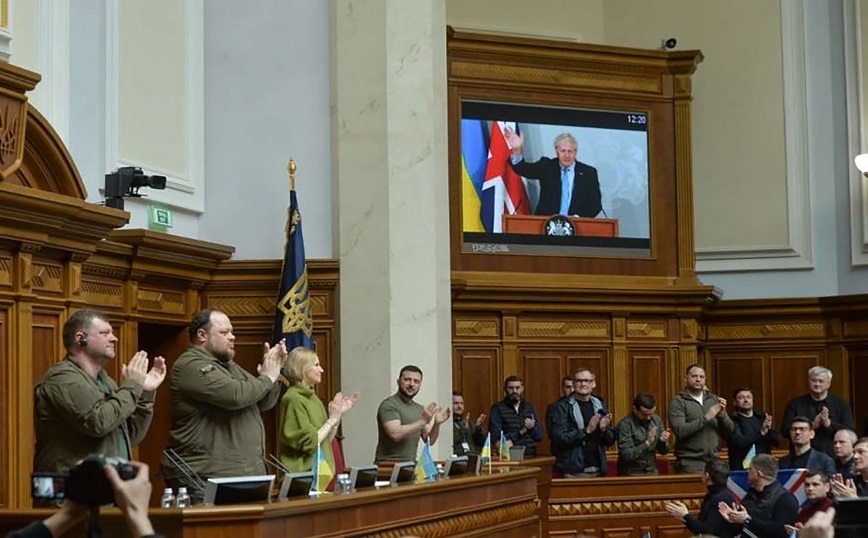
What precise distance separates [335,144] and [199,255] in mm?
1457

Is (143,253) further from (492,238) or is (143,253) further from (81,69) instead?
(492,238)

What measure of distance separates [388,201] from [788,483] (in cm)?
436

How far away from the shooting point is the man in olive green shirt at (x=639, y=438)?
39.3 feet

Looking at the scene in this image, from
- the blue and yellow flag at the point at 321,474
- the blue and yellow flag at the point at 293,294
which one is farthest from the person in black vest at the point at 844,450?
the blue and yellow flag at the point at 321,474

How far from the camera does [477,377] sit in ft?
48.5

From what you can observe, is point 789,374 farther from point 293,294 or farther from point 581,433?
point 293,294

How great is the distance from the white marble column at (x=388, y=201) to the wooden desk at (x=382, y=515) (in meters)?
2.53

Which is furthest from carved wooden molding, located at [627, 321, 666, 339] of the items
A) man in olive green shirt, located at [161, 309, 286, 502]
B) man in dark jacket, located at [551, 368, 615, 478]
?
man in olive green shirt, located at [161, 309, 286, 502]

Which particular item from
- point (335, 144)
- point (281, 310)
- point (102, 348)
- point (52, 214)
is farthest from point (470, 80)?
point (102, 348)

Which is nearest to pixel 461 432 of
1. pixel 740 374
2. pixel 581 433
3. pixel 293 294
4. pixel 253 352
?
pixel 581 433

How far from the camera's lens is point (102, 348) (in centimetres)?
613

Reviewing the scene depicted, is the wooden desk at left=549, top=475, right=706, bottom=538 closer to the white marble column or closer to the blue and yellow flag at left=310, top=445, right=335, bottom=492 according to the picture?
the white marble column

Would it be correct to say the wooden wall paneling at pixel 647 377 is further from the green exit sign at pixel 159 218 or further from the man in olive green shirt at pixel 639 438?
the green exit sign at pixel 159 218

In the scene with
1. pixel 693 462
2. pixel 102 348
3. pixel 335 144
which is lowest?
pixel 693 462
